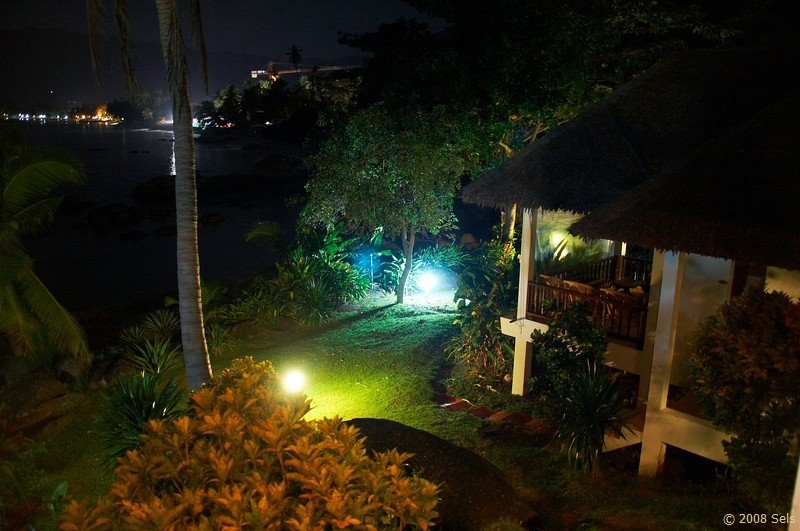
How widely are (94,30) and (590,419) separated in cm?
699

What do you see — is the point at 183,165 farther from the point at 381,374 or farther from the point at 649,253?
the point at 649,253

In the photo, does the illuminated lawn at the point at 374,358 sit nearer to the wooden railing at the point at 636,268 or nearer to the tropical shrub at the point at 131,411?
the tropical shrub at the point at 131,411

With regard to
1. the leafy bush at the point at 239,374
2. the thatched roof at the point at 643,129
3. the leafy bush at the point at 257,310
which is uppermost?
the thatched roof at the point at 643,129

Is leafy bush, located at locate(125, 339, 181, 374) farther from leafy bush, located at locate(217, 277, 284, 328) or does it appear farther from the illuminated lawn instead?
leafy bush, located at locate(217, 277, 284, 328)

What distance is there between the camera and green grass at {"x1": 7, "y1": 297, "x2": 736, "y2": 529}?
579cm

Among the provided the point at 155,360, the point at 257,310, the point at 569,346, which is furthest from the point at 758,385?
the point at 257,310

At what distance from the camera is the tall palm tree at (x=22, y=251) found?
31.1 feet

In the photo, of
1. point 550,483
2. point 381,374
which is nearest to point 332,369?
point 381,374

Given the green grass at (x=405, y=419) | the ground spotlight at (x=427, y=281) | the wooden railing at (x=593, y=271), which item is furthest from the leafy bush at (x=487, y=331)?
the ground spotlight at (x=427, y=281)

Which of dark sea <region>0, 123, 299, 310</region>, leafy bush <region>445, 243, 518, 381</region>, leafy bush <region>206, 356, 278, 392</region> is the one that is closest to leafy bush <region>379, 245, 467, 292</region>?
dark sea <region>0, 123, 299, 310</region>

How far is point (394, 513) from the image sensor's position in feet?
11.6

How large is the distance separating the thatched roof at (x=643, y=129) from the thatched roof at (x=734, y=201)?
1.33 m

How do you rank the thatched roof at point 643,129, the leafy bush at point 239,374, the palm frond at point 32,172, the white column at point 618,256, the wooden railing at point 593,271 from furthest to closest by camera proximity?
the white column at point 618,256
the wooden railing at point 593,271
the palm frond at point 32,172
the thatched roof at point 643,129
the leafy bush at point 239,374

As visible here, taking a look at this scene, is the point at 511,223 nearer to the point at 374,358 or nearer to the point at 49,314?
the point at 374,358
